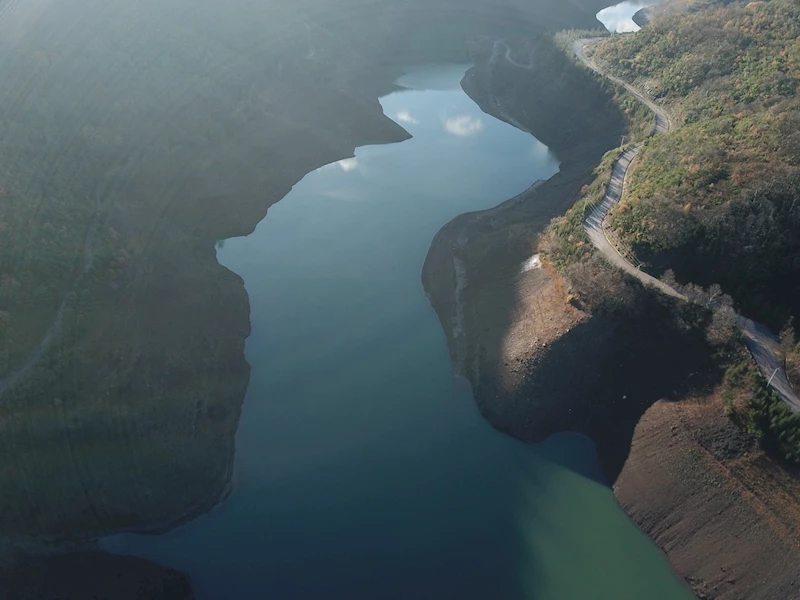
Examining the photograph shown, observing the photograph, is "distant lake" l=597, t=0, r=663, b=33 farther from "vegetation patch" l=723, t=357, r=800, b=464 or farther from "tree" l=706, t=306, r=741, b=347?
"vegetation patch" l=723, t=357, r=800, b=464

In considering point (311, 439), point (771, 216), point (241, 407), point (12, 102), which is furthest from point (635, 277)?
point (12, 102)

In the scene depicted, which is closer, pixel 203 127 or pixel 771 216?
pixel 771 216

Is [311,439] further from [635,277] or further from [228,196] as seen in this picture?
[228,196]

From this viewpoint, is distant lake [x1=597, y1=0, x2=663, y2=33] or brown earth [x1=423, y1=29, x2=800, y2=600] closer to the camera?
brown earth [x1=423, y1=29, x2=800, y2=600]

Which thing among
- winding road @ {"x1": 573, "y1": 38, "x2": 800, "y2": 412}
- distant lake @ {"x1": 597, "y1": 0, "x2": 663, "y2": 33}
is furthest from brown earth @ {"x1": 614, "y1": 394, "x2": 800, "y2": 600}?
distant lake @ {"x1": 597, "y1": 0, "x2": 663, "y2": 33}

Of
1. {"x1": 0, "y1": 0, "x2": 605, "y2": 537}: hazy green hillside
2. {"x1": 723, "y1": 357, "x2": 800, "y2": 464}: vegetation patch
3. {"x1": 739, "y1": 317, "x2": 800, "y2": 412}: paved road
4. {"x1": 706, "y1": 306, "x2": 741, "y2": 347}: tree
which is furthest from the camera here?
{"x1": 706, "y1": 306, "x2": 741, "y2": 347}: tree

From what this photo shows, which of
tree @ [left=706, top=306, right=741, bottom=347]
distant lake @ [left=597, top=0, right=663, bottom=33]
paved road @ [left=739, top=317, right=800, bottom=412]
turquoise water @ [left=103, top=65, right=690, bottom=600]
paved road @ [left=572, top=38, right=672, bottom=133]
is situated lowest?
turquoise water @ [left=103, top=65, right=690, bottom=600]
